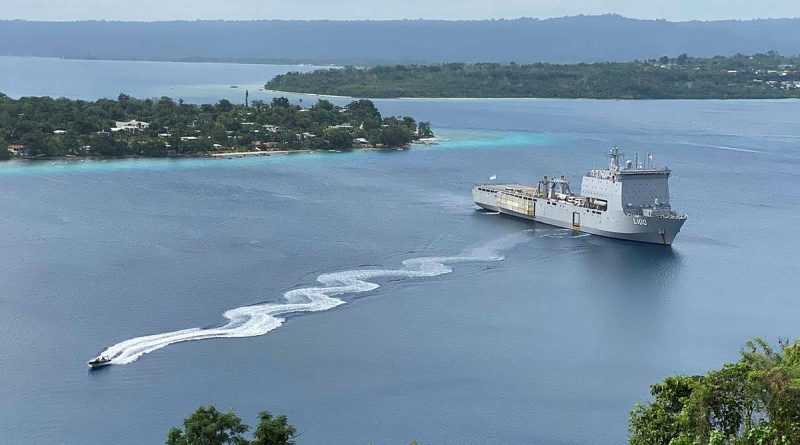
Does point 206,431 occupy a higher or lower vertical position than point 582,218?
higher

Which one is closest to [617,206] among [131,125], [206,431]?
[206,431]

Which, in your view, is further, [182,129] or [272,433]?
[182,129]

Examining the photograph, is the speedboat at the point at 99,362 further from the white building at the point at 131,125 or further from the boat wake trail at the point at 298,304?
the white building at the point at 131,125

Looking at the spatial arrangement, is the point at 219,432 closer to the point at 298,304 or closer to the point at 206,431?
the point at 206,431

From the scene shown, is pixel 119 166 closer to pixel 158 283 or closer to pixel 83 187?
pixel 83 187

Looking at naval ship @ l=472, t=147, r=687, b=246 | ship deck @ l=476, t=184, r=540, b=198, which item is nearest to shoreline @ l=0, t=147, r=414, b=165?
ship deck @ l=476, t=184, r=540, b=198

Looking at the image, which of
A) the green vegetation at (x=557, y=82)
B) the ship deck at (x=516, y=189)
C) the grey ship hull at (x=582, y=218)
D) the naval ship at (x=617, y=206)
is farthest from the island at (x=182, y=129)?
the green vegetation at (x=557, y=82)

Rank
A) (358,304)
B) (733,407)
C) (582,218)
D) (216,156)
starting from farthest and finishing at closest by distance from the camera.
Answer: (216,156)
(582,218)
(358,304)
(733,407)

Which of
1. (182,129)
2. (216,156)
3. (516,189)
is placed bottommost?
(216,156)
